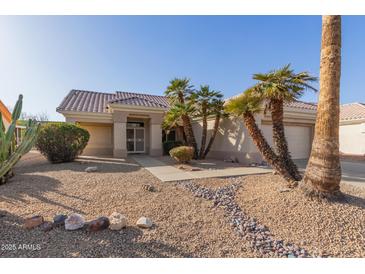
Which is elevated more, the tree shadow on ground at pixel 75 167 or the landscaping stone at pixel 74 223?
the tree shadow on ground at pixel 75 167

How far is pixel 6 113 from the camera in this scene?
51.4 ft

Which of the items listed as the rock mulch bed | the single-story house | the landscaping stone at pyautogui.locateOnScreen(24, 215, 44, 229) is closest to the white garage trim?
the single-story house

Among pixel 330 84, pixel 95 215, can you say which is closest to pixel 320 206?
pixel 330 84

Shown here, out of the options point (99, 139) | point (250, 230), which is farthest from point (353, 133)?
point (99, 139)

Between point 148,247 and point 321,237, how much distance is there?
3528 millimetres

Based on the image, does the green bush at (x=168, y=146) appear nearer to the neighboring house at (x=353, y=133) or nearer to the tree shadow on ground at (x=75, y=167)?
the tree shadow on ground at (x=75, y=167)

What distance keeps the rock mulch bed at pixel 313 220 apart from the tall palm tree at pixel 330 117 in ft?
1.46

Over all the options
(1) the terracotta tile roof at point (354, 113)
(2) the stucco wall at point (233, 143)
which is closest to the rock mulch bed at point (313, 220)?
(2) the stucco wall at point (233, 143)

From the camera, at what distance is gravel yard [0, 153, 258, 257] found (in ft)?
10.6

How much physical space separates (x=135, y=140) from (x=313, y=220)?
15.2 m

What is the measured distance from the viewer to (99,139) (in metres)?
17.1

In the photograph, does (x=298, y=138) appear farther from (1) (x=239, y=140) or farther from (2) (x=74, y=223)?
(2) (x=74, y=223)

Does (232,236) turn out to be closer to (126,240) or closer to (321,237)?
(321,237)

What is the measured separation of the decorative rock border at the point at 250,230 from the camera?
335cm
